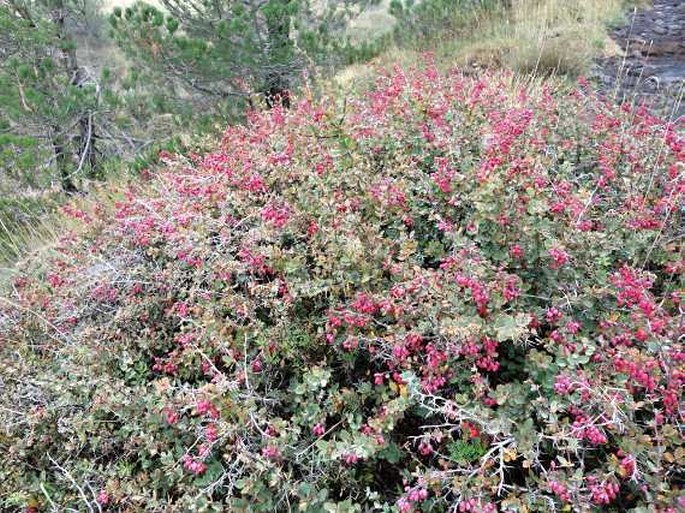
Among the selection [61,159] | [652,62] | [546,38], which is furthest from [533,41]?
[61,159]

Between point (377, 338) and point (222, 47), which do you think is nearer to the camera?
point (377, 338)

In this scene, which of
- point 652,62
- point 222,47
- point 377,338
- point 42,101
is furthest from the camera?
point 652,62

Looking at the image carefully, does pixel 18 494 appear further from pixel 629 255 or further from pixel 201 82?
pixel 201 82

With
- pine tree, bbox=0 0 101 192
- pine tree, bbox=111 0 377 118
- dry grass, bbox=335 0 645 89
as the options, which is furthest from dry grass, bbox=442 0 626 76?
pine tree, bbox=0 0 101 192

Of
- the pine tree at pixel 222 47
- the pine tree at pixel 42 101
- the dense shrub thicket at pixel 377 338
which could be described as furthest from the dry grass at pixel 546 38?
the pine tree at pixel 42 101

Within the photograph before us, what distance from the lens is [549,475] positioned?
5.33 feet

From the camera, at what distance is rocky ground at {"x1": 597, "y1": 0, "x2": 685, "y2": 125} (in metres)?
4.84

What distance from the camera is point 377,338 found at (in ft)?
6.41

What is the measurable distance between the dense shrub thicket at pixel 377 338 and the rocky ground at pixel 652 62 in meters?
2.20

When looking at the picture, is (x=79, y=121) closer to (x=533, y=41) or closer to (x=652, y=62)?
(x=533, y=41)

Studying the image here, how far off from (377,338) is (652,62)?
636 cm

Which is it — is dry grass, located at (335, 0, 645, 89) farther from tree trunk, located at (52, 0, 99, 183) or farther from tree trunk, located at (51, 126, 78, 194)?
tree trunk, located at (51, 126, 78, 194)

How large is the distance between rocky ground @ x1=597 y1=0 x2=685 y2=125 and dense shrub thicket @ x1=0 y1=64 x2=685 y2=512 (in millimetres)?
2196

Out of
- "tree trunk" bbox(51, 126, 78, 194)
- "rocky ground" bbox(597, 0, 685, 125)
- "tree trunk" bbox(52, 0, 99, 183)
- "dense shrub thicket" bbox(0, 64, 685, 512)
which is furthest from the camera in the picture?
"tree trunk" bbox(52, 0, 99, 183)
